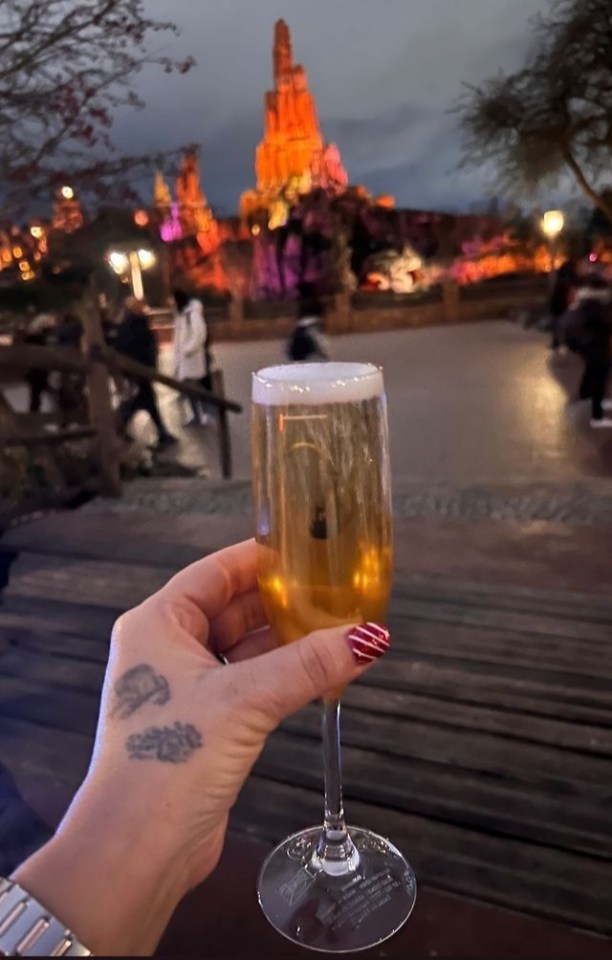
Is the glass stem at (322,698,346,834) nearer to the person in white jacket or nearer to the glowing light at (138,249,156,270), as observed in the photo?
the person in white jacket

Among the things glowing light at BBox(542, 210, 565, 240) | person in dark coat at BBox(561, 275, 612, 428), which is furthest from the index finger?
glowing light at BBox(542, 210, 565, 240)

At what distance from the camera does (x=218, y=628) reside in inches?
42.9

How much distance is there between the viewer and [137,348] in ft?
23.9

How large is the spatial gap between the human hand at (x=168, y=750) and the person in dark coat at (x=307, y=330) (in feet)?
24.2

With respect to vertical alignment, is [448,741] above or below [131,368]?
below

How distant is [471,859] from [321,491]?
2.35 feet

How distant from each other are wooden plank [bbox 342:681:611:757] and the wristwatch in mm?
1053

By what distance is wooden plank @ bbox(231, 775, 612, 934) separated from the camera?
115 centimetres

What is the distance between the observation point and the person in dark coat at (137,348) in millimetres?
6973

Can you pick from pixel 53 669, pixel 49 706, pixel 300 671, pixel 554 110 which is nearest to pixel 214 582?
pixel 300 671

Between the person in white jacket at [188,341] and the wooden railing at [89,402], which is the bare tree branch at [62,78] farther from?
the person in white jacket at [188,341]

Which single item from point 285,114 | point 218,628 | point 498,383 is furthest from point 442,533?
point 285,114

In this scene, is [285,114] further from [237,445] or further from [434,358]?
[237,445]

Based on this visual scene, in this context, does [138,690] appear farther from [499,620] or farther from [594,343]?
[594,343]
